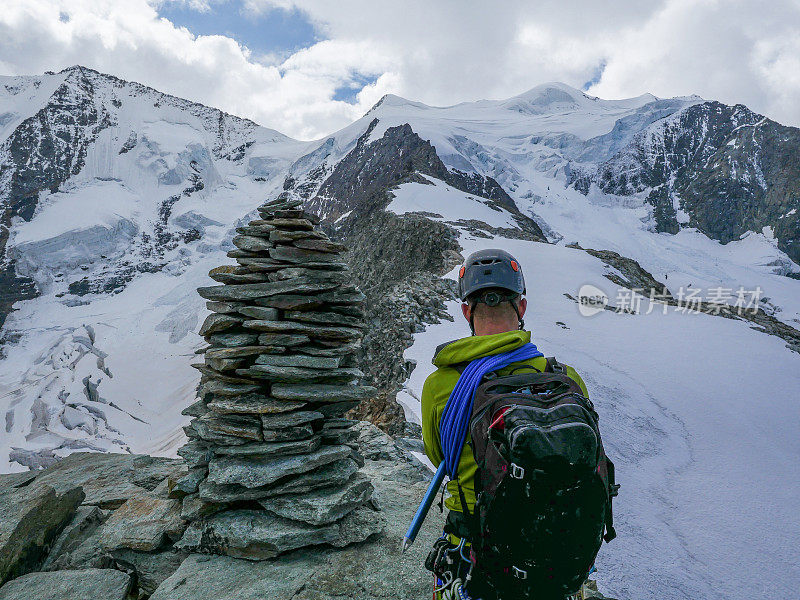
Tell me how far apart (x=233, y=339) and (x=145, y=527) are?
2833 millimetres

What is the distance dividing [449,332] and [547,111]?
152958 millimetres

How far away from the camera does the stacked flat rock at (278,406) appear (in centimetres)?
570

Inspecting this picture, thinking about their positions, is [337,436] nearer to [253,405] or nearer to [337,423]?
[337,423]

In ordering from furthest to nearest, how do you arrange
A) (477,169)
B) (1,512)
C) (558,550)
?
(477,169), (1,512), (558,550)

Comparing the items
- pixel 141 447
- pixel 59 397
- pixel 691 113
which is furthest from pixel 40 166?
pixel 691 113

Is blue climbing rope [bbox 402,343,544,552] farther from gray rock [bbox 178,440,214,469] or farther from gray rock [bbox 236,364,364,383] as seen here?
gray rock [bbox 178,440,214,469]

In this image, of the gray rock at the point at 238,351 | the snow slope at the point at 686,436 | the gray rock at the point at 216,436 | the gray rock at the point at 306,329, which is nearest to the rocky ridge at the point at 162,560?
the gray rock at the point at 216,436

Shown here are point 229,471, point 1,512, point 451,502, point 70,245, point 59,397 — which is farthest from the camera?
point 70,245

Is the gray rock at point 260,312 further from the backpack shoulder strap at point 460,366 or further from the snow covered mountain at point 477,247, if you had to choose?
the snow covered mountain at point 477,247

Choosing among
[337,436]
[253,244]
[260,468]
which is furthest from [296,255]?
[260,468]

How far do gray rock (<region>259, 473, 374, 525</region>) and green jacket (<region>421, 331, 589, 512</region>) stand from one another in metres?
3.10

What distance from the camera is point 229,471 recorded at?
18.9 ft

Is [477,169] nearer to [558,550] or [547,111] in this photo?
[547,111]

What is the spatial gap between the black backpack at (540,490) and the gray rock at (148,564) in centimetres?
510
